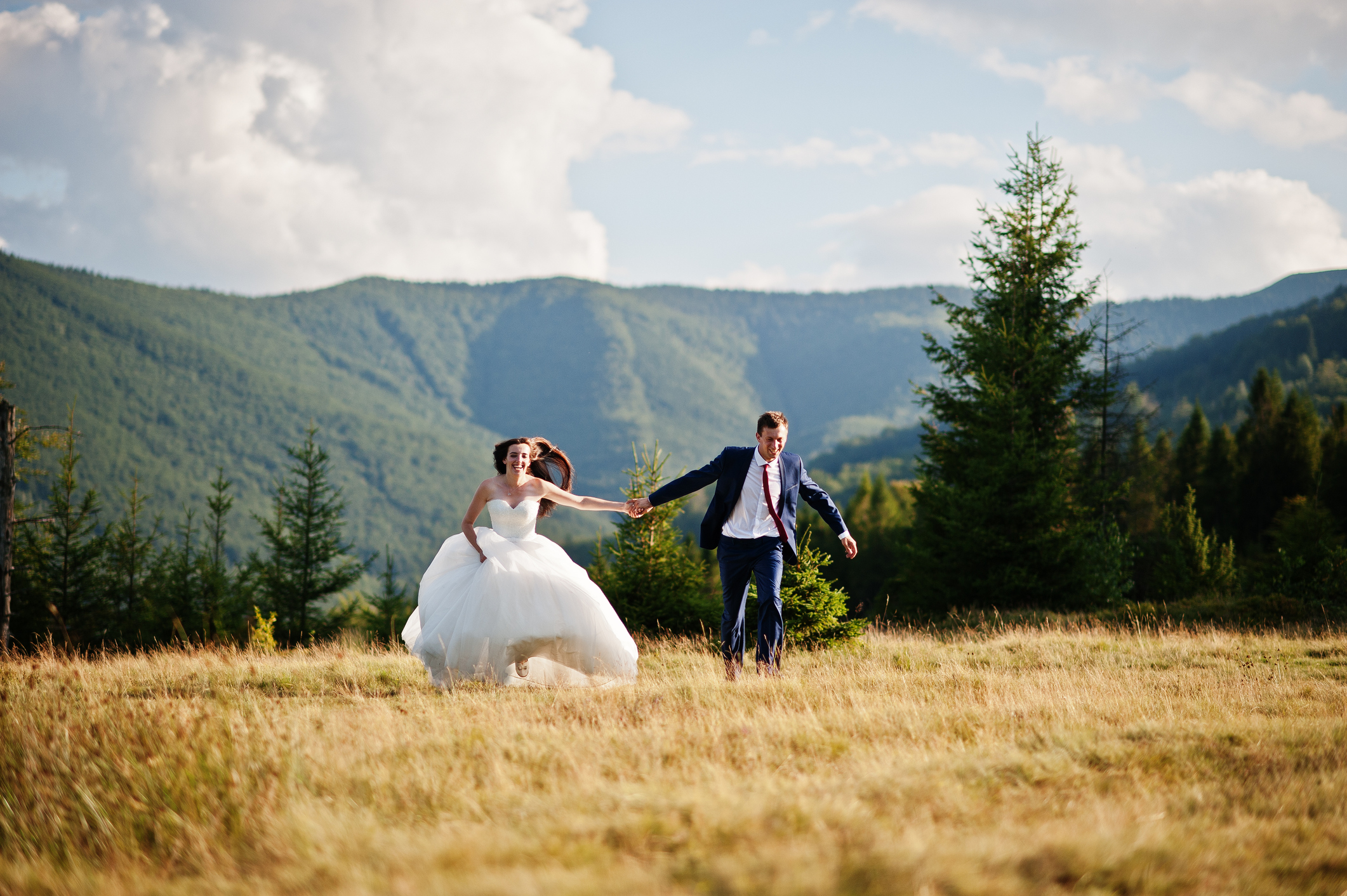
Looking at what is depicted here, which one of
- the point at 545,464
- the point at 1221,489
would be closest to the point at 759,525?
the point at 545,464

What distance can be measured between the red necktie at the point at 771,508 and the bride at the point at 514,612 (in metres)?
1.61

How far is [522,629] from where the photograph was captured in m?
7.37

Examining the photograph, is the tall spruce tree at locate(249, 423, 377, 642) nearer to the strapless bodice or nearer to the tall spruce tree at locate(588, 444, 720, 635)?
the tall spruce tree at locate(588, 444, 720, 635)

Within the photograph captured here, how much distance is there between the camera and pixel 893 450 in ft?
607

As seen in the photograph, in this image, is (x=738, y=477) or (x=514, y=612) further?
(x=738, y=477)

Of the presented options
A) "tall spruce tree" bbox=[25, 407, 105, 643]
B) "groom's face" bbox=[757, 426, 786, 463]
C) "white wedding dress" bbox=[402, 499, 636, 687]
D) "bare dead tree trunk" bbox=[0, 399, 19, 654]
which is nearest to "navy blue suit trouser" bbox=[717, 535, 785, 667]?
"groom's face" bbox=[757, 426, 786, 463]

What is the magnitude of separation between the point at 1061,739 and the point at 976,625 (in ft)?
31.1

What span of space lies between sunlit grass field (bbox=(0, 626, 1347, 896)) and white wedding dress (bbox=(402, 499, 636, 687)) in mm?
316

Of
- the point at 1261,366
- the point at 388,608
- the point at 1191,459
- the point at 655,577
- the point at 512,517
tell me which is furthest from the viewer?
the point at 1261,366

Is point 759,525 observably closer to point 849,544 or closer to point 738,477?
point 738,477

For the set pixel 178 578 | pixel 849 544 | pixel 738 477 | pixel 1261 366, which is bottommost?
pixel 178 578

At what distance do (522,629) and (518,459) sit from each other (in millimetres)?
1830

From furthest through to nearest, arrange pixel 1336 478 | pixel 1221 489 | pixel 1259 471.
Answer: pixel 1221 489, pixel 1259 471, pixel 1336 478

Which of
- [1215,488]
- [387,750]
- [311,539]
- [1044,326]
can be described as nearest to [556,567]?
[387,750]
